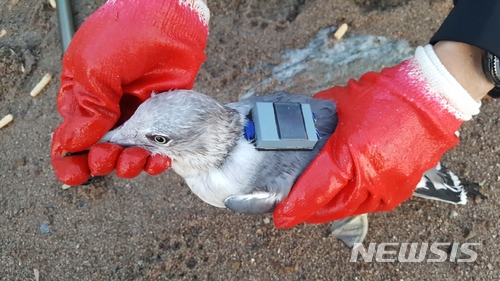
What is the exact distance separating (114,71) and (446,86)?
1.27 meters

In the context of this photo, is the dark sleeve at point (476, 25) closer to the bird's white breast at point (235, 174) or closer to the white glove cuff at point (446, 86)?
the white glove cuff at point (446, 86)

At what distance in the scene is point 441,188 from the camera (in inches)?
94.3

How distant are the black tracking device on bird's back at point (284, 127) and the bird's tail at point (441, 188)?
976mm

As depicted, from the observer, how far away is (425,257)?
244 cm

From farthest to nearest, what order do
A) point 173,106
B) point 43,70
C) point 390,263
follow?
point 43,70 < point 390,263 < point 173,106

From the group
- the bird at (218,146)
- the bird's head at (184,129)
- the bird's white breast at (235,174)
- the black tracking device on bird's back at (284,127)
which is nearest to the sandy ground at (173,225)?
the bird at (218,146)

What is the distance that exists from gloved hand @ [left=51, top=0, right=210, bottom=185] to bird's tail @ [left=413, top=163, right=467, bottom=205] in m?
1.47

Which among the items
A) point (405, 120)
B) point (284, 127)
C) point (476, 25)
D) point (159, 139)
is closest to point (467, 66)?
point (476, 25)

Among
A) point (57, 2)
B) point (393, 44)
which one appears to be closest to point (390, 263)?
point (393, 44)

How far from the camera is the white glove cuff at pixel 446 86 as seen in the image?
1.70m

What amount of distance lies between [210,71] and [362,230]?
1.46 meters

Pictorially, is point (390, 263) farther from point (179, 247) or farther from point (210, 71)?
point (210, 71)

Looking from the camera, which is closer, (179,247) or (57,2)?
(179,247)

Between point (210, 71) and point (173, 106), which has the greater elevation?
point (173, 106)
